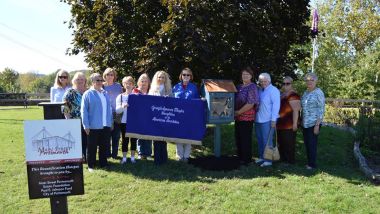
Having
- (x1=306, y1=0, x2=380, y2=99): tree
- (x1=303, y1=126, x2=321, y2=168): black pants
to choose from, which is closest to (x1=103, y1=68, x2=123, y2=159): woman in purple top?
(x1=303, y1=126, x2=321, y2=168): black pants

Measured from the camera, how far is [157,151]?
27.4 ft

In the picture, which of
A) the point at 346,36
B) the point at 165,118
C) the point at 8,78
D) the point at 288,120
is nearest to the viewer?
the point at 165,118

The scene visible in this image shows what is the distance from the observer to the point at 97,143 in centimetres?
802

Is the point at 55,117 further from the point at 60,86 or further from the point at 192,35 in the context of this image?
the point at 192,35

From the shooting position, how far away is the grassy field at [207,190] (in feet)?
20.3

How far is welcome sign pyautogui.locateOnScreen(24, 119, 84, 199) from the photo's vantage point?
4.45 m

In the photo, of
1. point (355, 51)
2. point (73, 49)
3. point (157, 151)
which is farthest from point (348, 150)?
point (355, 51)

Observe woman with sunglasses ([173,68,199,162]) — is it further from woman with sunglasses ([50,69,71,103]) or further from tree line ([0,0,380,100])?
woman with sunglasses ([50,69,71,103])

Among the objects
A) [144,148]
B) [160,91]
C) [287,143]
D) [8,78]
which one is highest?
[8,78]

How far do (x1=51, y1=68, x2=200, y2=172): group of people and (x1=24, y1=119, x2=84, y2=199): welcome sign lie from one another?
2.84 meters

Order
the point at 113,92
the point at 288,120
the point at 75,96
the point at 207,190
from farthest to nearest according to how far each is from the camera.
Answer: the point at 113,92 < the point at 288,120 < the point at 75,96 < the point at 207,190

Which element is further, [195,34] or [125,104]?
[195,34]

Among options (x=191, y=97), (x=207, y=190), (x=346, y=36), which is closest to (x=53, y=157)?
(x=207, y=190)

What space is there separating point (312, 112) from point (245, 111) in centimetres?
129
